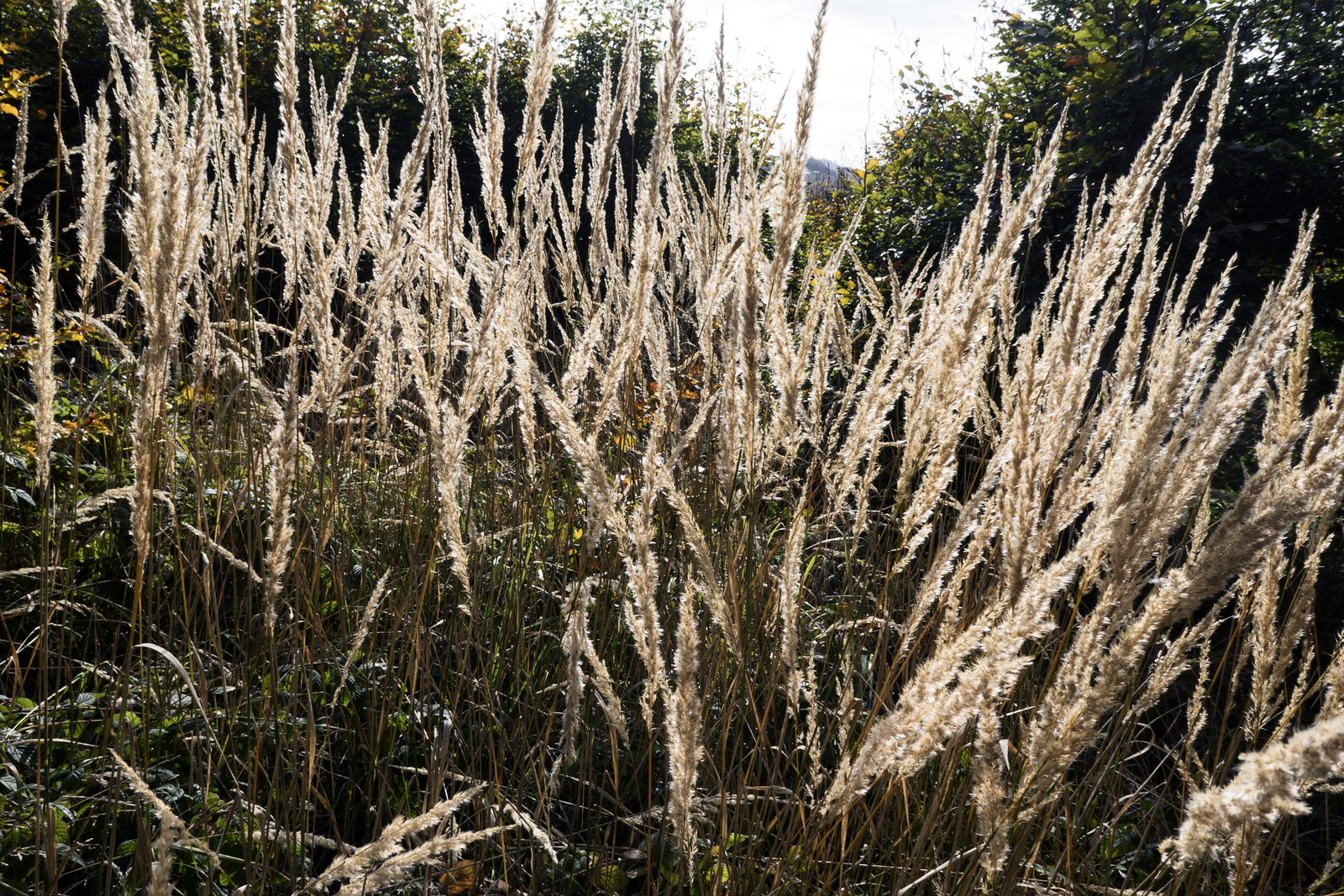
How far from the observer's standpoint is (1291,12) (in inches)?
151

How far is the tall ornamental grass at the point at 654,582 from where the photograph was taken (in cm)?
99

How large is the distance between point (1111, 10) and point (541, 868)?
4666 mm

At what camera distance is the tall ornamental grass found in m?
0.99

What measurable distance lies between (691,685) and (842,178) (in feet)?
20.7

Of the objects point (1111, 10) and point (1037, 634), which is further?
point (1111, 10)

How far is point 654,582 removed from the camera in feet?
3.47

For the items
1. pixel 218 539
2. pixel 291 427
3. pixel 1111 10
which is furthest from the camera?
pixel 1111 10

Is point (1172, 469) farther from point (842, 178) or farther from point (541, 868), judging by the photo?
point (842, 178)

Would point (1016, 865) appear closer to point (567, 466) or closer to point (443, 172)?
point (443, 172)

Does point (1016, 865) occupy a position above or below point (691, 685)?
below

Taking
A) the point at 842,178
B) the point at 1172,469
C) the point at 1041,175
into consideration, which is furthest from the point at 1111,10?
the point at 1172,469

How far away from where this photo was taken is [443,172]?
1.72m

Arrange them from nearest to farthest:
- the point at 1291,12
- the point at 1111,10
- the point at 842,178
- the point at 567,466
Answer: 1. the point at 567,466
2. the point at 1291,12
3. the point at 1111,10
4. the point at 842,178

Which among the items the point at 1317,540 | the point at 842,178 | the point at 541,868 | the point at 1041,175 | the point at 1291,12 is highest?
the point at 1291,12
